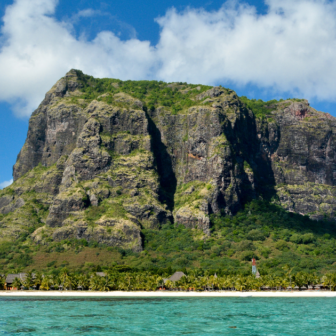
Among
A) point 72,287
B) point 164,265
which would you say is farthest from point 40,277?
point 164,265

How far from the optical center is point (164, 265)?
178125mm

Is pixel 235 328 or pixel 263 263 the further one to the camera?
pixel 263 263

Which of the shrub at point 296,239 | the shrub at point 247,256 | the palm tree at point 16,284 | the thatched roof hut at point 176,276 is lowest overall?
the palm tree at point 16,284

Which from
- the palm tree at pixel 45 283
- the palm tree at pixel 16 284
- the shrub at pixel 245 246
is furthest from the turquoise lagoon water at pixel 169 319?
the shrub at pixel 245 246

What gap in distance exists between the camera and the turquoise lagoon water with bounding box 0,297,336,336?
6556cm

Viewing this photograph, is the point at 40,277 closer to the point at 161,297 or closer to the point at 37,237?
the point at 161,297

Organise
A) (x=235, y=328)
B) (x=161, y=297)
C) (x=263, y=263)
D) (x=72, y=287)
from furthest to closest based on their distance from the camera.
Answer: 1. (x=263, y=263)
2. (x=72, y=287)
3. (x=161, y=297)
4. (x=235, y=328)

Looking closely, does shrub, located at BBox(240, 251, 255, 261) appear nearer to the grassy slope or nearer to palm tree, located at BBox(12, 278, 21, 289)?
the grassy slope

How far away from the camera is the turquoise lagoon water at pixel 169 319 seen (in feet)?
215

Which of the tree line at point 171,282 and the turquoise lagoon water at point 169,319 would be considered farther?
the tree line at point 171,282

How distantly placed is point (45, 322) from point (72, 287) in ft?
213

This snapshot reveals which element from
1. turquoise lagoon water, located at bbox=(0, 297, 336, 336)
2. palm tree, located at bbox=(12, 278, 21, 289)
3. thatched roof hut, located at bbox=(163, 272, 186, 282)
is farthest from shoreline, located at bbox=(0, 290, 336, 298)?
turquoise lagoon water, located at bbox=(0, 297, 336, 336)

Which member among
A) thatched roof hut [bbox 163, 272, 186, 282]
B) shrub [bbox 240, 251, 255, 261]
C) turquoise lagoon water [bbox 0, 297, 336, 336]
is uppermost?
shrub [bbox 240, 251, 255, 261]

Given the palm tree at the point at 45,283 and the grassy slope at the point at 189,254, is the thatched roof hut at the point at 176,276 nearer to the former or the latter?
the grassy slope at the point at 189,254
